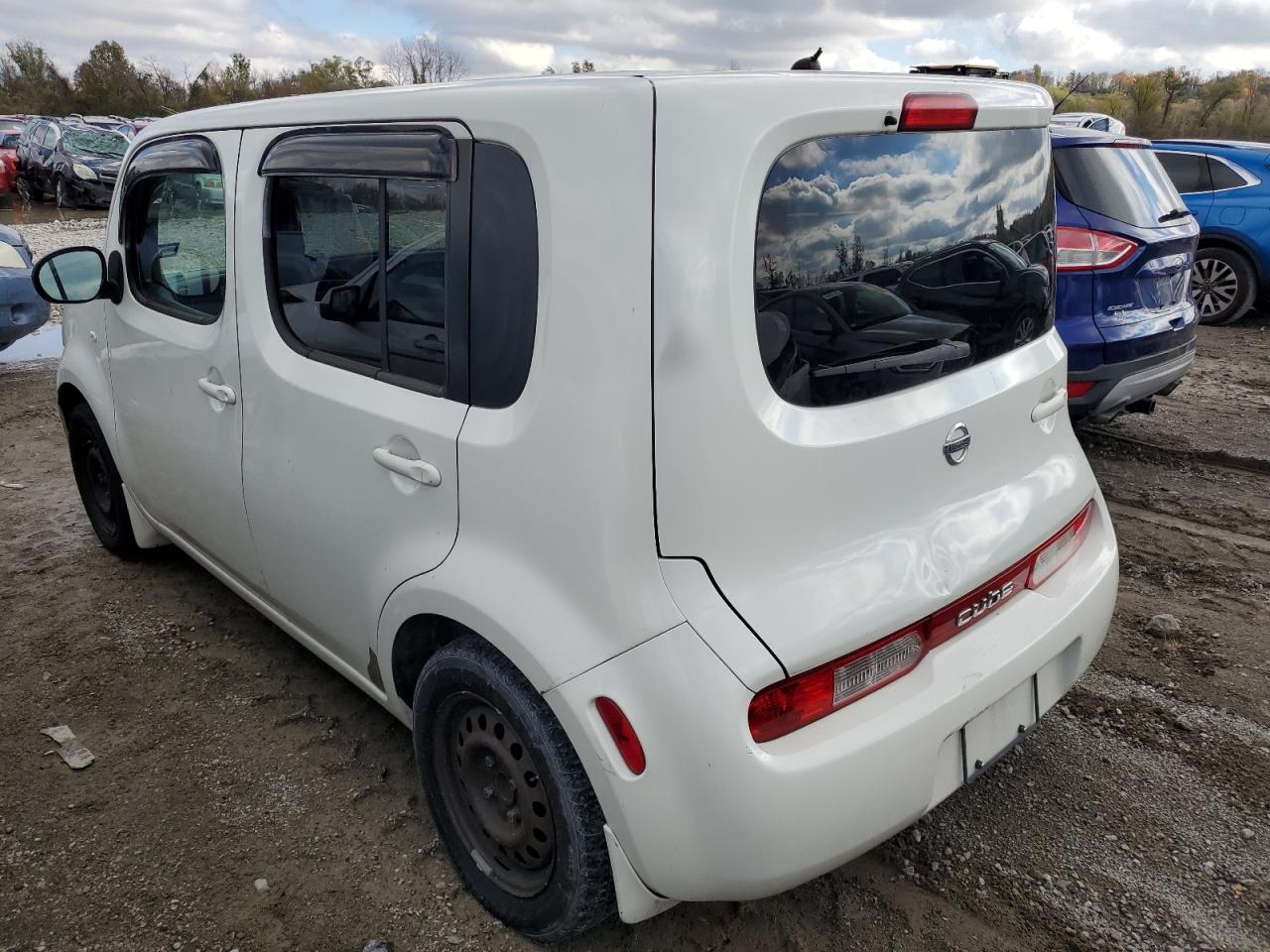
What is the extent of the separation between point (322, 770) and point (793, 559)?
176cm

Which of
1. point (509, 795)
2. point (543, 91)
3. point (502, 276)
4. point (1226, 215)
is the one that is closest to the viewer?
point (543, 91)

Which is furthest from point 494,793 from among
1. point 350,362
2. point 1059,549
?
point 1059,549

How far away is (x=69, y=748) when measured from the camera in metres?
2.89

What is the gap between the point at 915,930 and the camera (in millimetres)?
2164

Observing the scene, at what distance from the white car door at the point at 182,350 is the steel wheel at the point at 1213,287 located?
883 centimetres

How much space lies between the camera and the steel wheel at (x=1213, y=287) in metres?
8.75

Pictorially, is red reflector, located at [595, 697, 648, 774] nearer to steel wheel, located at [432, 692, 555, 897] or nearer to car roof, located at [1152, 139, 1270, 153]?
steel wheel, located at [432, 692, 555, 897]

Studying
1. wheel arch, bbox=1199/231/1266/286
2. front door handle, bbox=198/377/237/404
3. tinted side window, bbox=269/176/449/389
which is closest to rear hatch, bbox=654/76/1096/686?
tinted side window, bbox=269/176/449/389

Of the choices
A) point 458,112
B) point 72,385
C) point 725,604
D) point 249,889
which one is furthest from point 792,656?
point 72,385

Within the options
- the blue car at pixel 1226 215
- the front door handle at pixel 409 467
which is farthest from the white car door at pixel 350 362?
the blue car at pixel 1226 215

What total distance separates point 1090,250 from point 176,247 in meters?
4.11

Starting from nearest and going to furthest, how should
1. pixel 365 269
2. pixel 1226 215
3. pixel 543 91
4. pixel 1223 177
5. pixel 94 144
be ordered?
pixel 543 91 → pixel 365 269 → pixel 1226 215 → pixel 1223 177 → pixel 94 144

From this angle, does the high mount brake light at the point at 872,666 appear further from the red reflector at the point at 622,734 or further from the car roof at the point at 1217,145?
the car roof at the point at 1217,145

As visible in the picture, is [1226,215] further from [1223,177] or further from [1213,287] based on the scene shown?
[1213,287]
